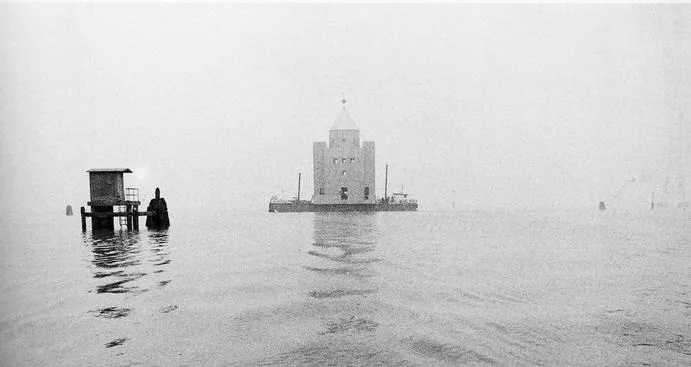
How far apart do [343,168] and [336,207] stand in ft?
22.2

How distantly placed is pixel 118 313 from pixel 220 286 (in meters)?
3.22

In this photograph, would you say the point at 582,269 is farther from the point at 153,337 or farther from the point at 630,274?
the point at 153,337

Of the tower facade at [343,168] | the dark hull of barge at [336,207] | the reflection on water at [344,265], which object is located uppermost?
the tower facade at [343,168]

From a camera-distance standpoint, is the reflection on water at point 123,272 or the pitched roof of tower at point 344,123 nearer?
the reflection on water at point 123,272

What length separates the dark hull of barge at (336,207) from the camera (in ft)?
252

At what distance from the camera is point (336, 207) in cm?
7669

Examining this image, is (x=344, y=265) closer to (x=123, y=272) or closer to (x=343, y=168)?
(x=123, y=272)

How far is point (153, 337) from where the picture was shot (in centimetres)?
745

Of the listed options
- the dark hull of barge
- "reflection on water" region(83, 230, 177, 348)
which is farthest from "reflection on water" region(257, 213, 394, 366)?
the dark hull of barge

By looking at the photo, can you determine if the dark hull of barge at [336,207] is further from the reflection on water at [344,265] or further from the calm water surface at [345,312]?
the calm water surface at [345,312]

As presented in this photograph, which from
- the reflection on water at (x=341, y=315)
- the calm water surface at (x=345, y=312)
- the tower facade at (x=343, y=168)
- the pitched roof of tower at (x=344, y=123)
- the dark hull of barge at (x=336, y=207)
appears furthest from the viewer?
the pitched roof of tower at (x=344, y=123)

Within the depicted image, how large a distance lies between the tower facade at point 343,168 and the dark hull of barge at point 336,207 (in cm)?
86

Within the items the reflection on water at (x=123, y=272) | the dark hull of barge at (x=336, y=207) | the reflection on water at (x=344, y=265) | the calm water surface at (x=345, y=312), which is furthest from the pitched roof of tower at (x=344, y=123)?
the calm water surface at (x=345, y=312)

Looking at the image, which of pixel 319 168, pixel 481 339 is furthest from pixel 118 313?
pixel 319 168
